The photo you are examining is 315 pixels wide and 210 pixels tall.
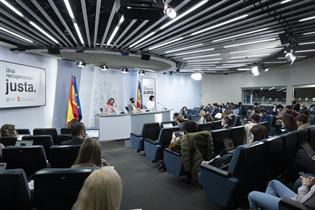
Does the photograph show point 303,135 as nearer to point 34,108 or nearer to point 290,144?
point 290,144

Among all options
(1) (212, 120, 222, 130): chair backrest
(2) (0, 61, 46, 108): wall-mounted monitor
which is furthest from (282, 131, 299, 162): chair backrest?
(2) (0, 61, 46, 108): wall-mounted monitor

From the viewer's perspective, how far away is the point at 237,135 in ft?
15.2

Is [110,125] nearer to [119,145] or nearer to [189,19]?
[119,145]

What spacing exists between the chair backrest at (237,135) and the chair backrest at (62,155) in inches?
114

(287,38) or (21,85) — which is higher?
(287,38)

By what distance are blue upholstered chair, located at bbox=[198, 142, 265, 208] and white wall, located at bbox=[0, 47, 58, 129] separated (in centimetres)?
600

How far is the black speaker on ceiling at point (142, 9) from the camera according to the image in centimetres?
317

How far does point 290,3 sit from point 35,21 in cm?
475

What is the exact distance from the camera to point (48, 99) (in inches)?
328

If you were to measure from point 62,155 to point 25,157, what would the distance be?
45 centimetres

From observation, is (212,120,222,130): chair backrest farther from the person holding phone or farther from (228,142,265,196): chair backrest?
the person holding phone

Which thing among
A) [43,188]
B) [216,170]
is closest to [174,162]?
[216,170]

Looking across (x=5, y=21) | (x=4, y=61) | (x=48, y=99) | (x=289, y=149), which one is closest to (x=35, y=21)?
(x=5, y=21)

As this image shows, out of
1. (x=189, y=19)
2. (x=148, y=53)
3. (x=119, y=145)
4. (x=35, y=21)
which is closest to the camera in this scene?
(x=189, y=19)
